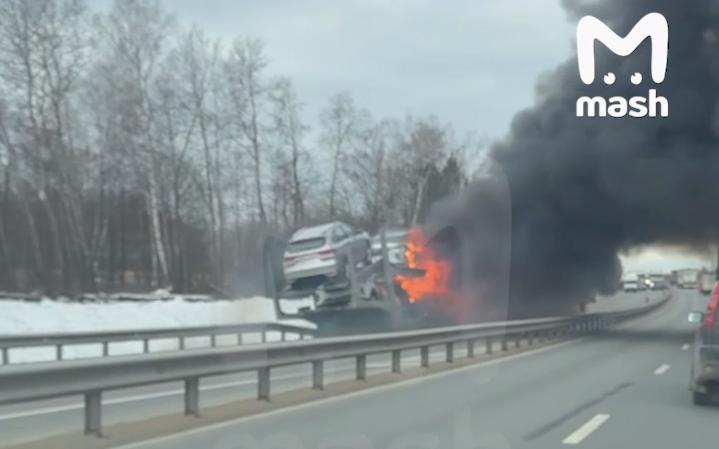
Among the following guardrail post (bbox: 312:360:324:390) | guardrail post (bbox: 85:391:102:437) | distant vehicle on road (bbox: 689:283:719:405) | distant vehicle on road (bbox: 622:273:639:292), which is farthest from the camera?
distant vehicle on road (bbox: 622:273:639:292)

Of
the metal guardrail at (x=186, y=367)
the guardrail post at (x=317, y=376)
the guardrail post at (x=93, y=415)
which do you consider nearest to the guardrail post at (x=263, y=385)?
the metal guardrail at (x=186, y=367)

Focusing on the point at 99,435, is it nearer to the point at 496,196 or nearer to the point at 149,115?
the point at 496,196

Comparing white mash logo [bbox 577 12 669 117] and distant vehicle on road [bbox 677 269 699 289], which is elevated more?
white mash logo [bbox 577 12 669 117]

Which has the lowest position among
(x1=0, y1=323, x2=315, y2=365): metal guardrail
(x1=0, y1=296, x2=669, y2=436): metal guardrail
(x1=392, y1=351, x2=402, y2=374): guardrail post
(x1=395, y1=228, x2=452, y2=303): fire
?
(x1=392, y1=351, x2=402, y2=374): guardrail post

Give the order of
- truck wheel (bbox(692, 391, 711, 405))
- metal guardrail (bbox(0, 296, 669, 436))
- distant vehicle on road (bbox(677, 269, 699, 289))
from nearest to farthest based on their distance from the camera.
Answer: metal guardrail (bbox(0, 296, 669, 436)), truck wheel (bbox(692, 391, 711, 405)), distant vehicle on road (bbox(677, 269, 699, 289))

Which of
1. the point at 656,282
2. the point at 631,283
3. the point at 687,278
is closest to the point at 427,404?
the point at 631,283

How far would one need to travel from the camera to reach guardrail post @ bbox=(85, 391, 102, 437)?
10820 mm

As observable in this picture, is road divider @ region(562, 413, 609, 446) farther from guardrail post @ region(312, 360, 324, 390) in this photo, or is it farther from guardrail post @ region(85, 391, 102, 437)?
guardrail post @ region(85, 391, 102, 437)

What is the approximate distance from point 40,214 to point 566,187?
2188 centimetres

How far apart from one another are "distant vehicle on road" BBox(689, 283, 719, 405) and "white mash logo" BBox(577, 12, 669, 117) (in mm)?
28373

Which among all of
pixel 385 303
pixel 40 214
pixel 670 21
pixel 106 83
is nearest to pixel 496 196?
pixel 670 21

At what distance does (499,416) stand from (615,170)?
2940 cm

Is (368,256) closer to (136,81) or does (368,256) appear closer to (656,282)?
(136,81)

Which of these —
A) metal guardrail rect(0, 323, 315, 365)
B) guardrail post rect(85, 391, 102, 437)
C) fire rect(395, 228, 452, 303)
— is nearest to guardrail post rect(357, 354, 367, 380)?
metal guardrail rect(0, 323, 315, 365)
